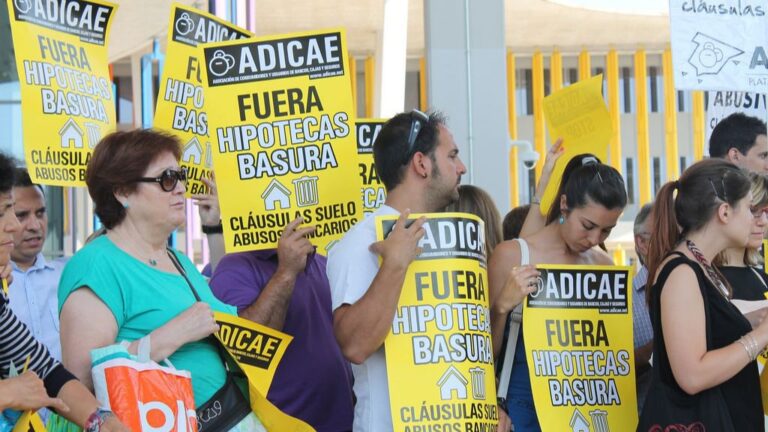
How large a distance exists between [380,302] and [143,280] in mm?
786

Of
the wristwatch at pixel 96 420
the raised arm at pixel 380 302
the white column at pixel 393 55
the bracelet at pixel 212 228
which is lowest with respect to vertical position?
the wristwatch at pixel 96 420

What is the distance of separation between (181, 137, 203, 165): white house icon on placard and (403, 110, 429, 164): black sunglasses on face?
157 centimetres

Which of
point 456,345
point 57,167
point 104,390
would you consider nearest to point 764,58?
point 456,345

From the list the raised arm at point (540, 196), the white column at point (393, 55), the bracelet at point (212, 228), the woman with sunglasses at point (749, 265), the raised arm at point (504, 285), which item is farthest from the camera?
the white column at point (393, 55)

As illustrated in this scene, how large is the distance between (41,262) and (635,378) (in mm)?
3117

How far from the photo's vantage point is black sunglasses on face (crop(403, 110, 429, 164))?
438 cm

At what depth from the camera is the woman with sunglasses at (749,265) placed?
5.04 meters

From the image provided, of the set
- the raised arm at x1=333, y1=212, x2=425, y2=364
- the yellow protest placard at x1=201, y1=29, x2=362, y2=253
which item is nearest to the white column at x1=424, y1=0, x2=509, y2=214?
the yellow protest placard at x1=201, y1=29, x2=362, y2=253

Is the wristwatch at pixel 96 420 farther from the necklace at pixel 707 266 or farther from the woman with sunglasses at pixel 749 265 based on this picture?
the woman with sunglasses at pixel 749 265

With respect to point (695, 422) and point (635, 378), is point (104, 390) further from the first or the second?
point (635, 378)

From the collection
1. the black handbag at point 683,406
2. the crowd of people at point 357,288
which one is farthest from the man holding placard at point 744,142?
the black handbag at point 683,406

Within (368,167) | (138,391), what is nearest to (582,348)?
(368,167)

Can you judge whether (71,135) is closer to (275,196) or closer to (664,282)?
(275,196)

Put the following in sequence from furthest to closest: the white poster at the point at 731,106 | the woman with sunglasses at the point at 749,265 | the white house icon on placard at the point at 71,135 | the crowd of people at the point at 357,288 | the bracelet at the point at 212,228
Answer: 1. the white poster at the point at 731,106
2. the bracelet at the point at 212,228
3. the white house icon on placard at the point at 71,135
4. the woman with sunglasses at the point at 749,265
5. the crowd of people at the point at 357,288
